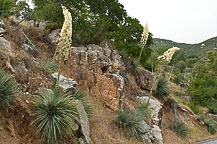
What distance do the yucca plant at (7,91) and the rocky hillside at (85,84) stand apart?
35 cm

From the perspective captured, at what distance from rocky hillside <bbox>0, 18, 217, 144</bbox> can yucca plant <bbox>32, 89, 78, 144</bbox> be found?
10.4 inches

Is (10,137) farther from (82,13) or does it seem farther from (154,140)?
(82,13)

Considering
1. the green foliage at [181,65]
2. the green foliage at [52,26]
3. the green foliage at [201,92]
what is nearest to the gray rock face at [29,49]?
the green foliage at [52,26]

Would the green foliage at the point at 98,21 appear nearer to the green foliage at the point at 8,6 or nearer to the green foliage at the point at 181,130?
the green foliage at the point at 8,6

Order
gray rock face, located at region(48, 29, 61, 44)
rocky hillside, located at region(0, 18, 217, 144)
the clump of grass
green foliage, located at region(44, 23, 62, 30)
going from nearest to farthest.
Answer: rocky hillside, located at region(0, 18, 217, 144) → the clump of grass → gray rock face, located at region(48, 29, 61, 44) → green foliage, located at region(44, 23, 62, 30)

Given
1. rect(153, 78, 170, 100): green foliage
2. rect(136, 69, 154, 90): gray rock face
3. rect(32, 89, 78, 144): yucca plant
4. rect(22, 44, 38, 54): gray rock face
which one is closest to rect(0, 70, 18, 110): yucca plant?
rect(32, 89, 78, 144): yucca plant

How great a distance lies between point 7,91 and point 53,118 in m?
1.39

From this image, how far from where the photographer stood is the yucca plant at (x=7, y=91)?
469cm

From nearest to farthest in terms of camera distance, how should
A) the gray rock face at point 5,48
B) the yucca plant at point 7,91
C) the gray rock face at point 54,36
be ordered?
the yucca plant at point 7,91 → the gray rock face at point 5,48 → the gray rock face at point 54,36

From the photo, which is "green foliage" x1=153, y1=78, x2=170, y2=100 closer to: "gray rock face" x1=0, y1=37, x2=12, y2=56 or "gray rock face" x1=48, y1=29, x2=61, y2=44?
"gray rock face" x1=48, y1=29, x2=61, y2=44

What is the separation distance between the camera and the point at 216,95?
34.6 meters

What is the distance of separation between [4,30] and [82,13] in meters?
5.54

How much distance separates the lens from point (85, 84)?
10.2 metres

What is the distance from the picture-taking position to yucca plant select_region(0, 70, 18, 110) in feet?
15.4
